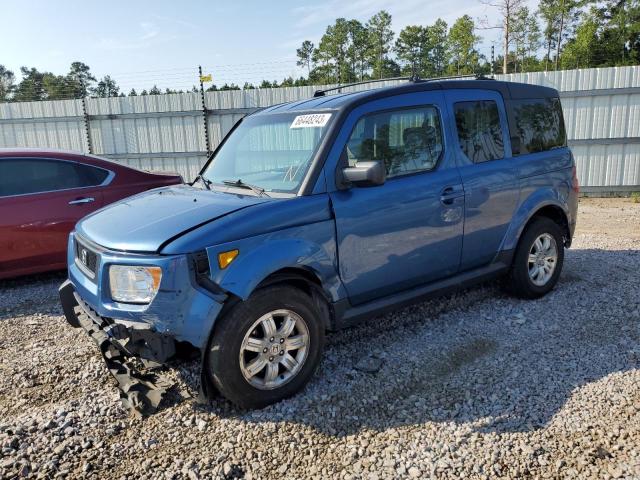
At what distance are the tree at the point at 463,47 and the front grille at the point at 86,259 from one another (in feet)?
146

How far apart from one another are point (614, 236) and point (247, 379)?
22.7 feet

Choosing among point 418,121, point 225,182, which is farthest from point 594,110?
point 225,182

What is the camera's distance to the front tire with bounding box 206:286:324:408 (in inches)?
120

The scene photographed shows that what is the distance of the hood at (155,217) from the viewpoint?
3.07 m

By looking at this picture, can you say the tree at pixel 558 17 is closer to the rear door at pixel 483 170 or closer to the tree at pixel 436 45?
the tree at pixel 436 45

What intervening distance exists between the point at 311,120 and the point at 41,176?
3.88 m

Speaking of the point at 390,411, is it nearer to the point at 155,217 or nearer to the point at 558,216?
the point at 155,217

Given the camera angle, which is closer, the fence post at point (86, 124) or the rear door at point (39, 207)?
the rear door at point (39, 207)

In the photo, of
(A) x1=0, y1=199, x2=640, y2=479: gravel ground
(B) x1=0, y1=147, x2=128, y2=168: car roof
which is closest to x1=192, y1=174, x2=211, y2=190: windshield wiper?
(A) x1=0, y1=199, x2=640, y2=479: gravel ground

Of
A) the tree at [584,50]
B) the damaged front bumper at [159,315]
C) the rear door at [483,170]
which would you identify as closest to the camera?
the damaged front bumper at [159,315]

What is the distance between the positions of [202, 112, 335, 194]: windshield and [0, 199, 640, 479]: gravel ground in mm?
1479

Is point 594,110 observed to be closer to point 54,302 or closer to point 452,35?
point 54,302

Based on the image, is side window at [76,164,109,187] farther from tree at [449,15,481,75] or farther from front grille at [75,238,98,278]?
tree at [449,15,481,75]

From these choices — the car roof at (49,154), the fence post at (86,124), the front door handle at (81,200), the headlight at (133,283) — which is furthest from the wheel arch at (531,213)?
the fence post at (86,124)
